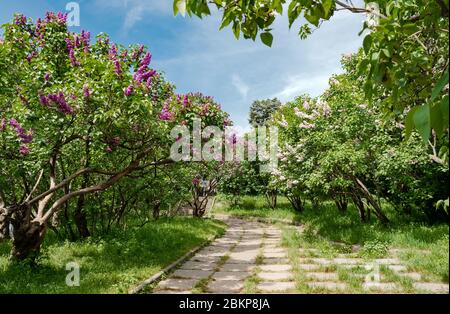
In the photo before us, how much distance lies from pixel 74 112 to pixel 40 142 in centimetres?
101

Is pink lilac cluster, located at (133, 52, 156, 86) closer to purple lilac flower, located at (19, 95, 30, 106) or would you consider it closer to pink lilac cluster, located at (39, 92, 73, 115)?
pink lilac cluster, located at (39, 92, 73, 115)

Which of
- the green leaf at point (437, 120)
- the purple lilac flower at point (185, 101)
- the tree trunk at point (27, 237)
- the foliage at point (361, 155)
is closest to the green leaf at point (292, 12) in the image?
the green leaf at point (437, 120)

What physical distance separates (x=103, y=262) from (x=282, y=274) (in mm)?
4260

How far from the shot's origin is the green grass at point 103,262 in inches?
284

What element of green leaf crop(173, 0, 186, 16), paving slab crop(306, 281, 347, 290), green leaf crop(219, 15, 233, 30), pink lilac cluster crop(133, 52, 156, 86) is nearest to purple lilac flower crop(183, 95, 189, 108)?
pink lilac cluster crop(133, 52, 156, 86)

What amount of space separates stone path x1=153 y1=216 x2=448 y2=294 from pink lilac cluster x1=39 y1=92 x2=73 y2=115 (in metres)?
4.00

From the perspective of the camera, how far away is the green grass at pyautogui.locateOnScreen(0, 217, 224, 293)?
23.6 feet

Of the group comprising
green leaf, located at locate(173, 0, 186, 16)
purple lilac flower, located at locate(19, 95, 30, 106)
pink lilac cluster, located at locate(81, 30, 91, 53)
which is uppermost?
pink lilac cluster, located at locate(81, 30, 91, 53)

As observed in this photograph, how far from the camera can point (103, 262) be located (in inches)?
365
